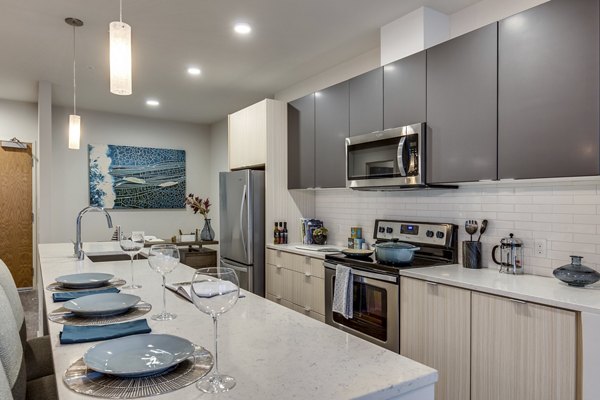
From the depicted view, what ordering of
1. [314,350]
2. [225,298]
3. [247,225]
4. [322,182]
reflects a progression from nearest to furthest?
[225,298] → [314,350] → [322,182] → [247,225]

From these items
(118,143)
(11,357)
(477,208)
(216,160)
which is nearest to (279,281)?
(477,208)

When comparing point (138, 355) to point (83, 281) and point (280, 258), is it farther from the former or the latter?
point (280, 258)

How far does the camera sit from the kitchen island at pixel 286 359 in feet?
2.78

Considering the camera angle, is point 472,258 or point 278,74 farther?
point 278,74

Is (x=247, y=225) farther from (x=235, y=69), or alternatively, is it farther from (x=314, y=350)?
(x=314, y=350)

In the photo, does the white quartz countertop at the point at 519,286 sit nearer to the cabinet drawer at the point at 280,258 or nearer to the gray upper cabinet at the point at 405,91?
the gray upper cabinet at the point at 405,91

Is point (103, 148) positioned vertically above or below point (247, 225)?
above

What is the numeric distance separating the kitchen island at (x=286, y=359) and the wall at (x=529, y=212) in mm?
1733

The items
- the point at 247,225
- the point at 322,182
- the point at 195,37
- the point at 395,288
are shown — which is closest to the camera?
the point at 395,288

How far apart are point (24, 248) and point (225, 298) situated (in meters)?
6.05

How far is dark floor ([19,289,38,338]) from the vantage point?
385 cm

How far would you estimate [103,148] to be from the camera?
6.11 m

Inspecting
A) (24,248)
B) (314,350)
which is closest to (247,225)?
(314,350)

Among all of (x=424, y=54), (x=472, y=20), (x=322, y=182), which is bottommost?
(x=322, y=182)
